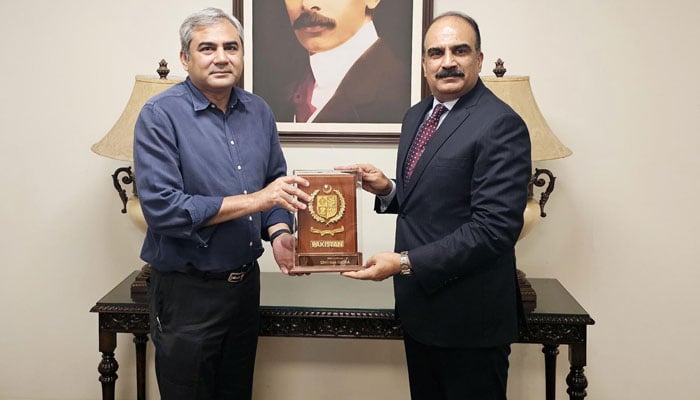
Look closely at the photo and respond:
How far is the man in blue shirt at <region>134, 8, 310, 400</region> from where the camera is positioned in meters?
2.13

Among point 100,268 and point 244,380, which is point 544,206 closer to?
point 244,380

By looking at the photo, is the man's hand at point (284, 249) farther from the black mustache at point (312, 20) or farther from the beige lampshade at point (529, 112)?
the black mustache at point (312, 20)

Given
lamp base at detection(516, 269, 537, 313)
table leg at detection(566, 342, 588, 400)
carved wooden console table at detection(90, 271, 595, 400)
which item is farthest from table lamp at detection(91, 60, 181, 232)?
table leg at detection(566, 342, 588, 400)

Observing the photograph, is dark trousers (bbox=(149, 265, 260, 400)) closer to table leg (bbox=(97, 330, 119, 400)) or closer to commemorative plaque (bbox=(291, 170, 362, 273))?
commemorative plaque (bbox=(291, 170, 362, 273))

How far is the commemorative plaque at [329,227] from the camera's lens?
218cm

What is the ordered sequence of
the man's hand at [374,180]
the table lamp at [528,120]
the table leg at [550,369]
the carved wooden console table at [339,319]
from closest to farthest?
the man's hand at [374,180], the carved wooden console table at [339,319], the table lamp at [528,120], the table leg at [550,369]

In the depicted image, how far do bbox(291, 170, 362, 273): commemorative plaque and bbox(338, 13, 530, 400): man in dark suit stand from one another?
12 centimetres

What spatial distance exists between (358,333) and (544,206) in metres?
1.06

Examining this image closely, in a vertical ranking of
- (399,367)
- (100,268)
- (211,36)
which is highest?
(211,36)

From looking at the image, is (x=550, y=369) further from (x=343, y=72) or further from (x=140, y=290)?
(x=140, y=290)

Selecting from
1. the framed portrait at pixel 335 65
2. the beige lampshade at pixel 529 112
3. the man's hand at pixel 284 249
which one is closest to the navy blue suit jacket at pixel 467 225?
the man's hand at pixel 284 249

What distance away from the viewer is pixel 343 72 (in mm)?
3131
